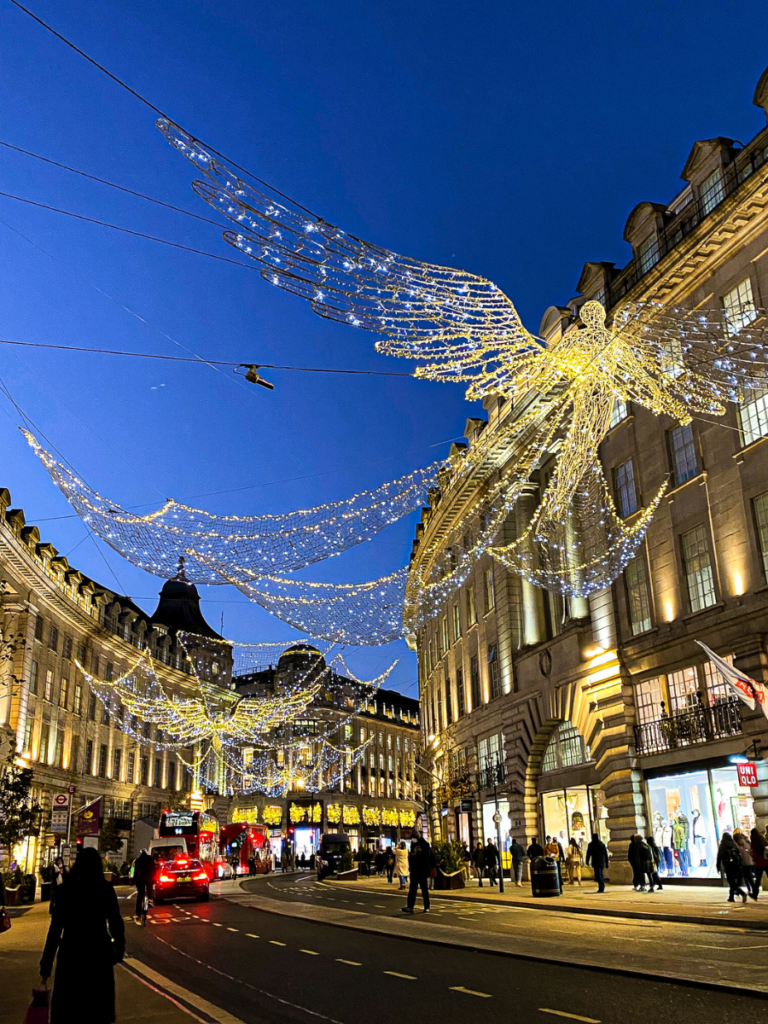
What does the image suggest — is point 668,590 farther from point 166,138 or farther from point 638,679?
point 166,138

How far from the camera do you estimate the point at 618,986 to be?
964 cm

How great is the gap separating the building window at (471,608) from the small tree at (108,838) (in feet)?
88.9

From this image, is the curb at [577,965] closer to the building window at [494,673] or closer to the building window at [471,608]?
the building window at [494,673]

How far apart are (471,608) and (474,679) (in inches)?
140

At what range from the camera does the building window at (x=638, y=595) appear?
28.8 m

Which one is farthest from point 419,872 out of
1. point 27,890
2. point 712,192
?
point 712,192

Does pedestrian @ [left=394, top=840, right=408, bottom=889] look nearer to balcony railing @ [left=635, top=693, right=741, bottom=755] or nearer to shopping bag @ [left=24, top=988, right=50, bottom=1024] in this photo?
balcony railing @ [left=635, top=693, right=741, bottom=755]

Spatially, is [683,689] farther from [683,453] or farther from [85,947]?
[85,947]

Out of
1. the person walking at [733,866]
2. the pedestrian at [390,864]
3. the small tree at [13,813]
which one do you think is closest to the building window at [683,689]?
the person walking at [733,866]

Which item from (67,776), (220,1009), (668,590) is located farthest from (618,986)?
(67,776)

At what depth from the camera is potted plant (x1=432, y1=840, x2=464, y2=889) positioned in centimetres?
3047

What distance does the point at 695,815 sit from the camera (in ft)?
84.0

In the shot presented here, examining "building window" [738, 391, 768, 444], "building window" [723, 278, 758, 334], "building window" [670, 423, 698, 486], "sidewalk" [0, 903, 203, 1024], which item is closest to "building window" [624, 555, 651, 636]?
"building window" [670, 423, 698, 486]

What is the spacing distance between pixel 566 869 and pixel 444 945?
1948 centimetres
